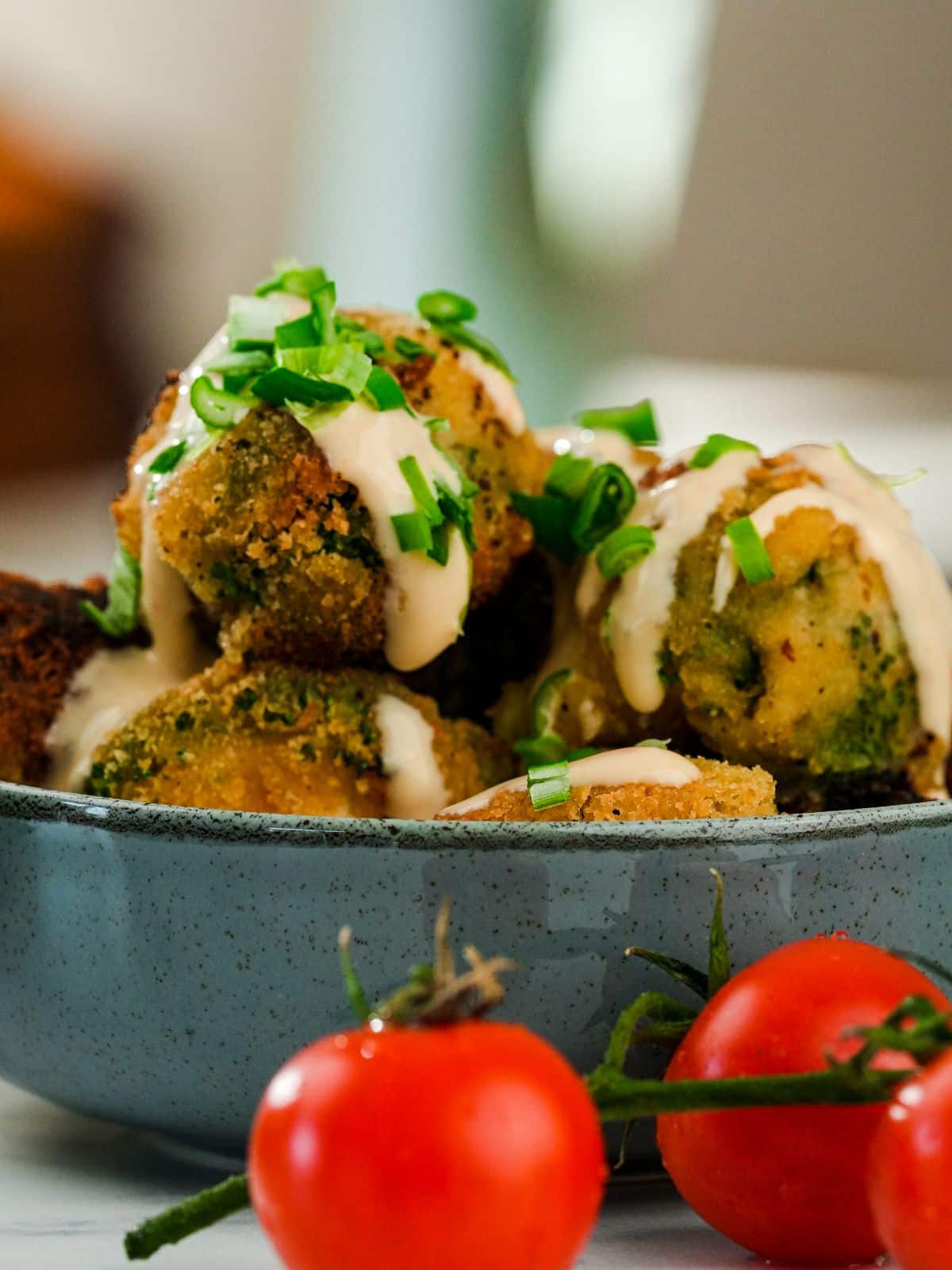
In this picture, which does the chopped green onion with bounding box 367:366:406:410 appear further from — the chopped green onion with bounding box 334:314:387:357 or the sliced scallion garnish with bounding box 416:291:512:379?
the sliced scallion garnish with bounding box 416:291:512:379

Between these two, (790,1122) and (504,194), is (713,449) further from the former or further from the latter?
(504,194)

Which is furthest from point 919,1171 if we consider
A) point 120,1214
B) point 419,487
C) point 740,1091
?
point 419,487

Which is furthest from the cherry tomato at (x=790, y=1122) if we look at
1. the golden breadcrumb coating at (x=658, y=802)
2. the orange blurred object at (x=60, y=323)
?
the orange blurred object at (x=60, y=323)

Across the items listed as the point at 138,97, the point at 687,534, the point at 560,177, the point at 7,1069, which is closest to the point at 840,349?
the point at 560,177

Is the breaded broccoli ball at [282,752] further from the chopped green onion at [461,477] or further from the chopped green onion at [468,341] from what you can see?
the chopped green onion at [468,341]

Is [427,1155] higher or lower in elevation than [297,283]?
lower

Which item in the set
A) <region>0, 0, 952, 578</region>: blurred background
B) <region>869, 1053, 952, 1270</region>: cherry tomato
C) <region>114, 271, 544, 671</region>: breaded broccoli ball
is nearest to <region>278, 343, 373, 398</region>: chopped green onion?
<region>114, 271, 544, 671</region>: breaded broccoli ball

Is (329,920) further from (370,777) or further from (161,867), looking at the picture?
(370,777)

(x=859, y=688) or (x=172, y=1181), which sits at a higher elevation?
(x=859, y=688)
